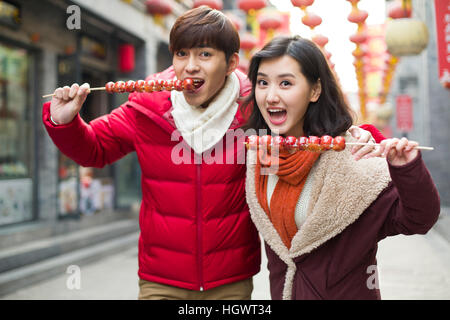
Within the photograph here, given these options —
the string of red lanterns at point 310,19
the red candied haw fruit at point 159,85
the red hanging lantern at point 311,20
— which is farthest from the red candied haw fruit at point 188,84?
the red hanging lantern at point 311,20

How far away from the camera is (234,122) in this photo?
8.06ft

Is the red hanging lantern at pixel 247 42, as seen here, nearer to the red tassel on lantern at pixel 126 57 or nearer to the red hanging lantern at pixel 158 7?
the red hanging lantern at pixel 158 7

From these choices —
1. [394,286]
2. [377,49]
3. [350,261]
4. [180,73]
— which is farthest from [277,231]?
[377,49]

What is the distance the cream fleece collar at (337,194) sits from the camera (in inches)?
75.3

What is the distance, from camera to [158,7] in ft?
25.9

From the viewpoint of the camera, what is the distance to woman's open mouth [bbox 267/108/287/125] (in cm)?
205

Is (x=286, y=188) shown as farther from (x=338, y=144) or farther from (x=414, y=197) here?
(x=414, y=197)

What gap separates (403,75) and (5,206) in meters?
19.9

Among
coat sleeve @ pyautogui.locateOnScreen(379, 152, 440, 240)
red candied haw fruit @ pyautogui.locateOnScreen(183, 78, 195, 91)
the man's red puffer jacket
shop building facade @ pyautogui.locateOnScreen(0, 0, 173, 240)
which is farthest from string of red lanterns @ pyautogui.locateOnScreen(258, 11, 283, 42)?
coat sleeve @ pyautogui.locateOnScreen(379, 152, 440, 240)

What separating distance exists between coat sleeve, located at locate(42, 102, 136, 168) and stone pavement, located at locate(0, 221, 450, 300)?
3158 millimetres

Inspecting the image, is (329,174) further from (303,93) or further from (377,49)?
(377,49)

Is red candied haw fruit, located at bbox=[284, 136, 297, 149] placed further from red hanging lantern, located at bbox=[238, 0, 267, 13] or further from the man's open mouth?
red hanging lantern, located at bbox=[238, 0, 267, 13]
